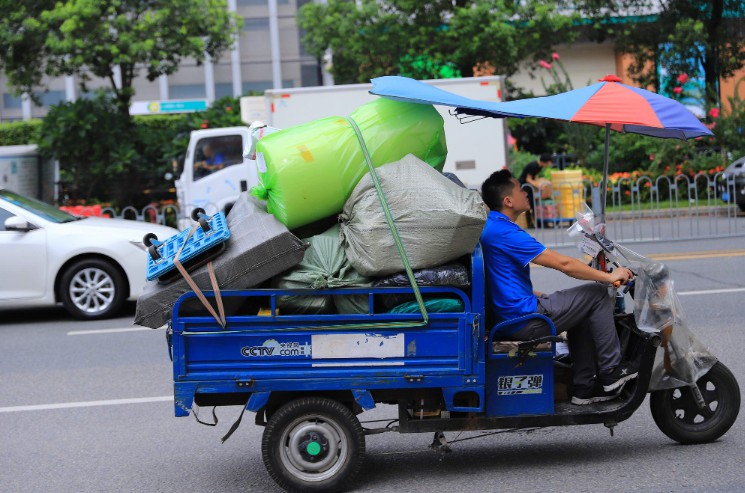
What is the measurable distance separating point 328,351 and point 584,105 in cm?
179

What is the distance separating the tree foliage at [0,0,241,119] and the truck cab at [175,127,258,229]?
3.51 meters

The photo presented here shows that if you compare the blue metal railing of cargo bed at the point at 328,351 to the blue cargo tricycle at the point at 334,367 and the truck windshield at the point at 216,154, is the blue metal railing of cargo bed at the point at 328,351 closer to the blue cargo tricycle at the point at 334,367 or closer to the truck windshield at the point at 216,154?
the blue cargo tricycle at the point at 334,367

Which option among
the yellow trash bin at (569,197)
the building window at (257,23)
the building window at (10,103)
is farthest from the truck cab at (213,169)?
the building window at (10,103)

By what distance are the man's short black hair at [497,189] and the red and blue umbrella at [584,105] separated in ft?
1.24

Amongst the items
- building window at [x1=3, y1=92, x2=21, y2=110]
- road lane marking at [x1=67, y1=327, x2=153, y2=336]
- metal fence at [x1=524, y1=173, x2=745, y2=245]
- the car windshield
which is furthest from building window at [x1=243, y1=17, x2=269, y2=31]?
road lane marking at [x1=67, y1=327, x2=153, y2=336]

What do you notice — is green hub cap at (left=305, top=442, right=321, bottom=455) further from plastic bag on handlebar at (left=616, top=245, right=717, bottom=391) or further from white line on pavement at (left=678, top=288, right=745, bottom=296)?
Answer: white line on pavement at (left=678, top=288, right=745, bottom=296)

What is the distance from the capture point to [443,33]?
23.2 m

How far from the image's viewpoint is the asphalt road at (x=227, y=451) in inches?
205

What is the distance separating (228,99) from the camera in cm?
2394

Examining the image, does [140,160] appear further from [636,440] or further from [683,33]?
[636,440]

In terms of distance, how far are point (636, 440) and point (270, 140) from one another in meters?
2.75

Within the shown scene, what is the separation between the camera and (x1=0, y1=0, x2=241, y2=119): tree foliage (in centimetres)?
2006

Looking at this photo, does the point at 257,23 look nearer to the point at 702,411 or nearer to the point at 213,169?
the point at 213,169

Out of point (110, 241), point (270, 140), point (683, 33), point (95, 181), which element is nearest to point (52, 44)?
point (95, 181)
